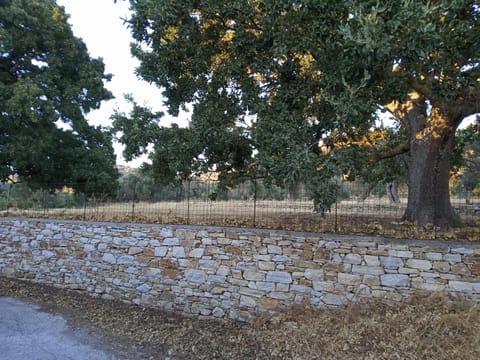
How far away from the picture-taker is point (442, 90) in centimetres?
421

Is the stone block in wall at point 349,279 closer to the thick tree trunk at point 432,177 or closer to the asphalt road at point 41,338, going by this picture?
the thick tree trunk at point 432,177

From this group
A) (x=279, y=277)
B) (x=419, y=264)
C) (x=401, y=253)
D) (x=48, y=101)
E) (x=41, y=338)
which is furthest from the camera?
(x=48, y=101)

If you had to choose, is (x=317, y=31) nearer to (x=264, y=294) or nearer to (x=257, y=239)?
(x=257, y=239)

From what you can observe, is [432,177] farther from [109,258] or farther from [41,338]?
[41,338]

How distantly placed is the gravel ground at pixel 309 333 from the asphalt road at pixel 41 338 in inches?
8.9

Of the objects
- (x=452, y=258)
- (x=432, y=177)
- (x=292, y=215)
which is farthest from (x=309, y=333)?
(x=432, y=177)

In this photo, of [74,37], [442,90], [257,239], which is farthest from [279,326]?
[74,37]

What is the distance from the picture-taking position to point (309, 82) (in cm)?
522

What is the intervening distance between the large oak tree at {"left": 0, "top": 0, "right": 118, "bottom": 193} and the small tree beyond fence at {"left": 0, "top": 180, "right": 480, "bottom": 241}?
2254 mm

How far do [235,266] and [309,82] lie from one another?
11.9ft

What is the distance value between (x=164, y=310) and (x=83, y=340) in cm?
162

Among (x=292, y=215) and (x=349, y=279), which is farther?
(x=292, y=215)

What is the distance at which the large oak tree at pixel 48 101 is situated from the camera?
9.95 metres

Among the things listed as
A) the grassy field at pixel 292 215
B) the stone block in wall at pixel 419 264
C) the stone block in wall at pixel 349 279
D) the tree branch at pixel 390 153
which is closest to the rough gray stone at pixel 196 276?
the grassy field at pixel 292 215
